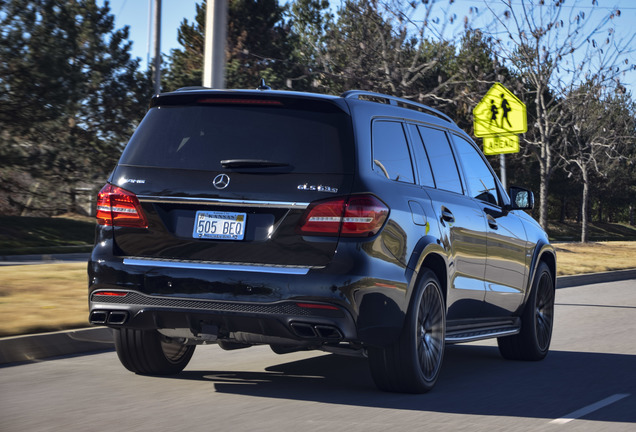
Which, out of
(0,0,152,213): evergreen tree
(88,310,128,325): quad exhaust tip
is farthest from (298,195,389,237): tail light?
(0,0,152,213): evergreen tree

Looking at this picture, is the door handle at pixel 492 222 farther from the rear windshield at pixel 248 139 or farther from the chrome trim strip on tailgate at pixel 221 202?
the chrome trim strip on tailgate at pixel 221 202

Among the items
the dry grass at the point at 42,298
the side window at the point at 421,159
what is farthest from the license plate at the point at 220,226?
the dry grass at the point at 42,298

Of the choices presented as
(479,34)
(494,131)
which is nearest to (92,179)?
(479,34)

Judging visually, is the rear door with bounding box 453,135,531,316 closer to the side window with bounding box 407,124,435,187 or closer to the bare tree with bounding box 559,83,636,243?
the side window with bounding box 407,124,435,187

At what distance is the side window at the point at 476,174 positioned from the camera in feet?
25.6

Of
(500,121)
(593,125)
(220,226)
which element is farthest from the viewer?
(593,125)

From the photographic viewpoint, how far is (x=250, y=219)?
5.69 m

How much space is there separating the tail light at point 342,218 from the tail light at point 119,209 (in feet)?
3.44

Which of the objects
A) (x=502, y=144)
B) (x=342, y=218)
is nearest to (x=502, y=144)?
(x=502, y=144)

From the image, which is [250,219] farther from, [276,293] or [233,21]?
[233,21]

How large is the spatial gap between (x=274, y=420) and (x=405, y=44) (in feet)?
65.8

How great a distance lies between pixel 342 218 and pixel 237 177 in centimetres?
69

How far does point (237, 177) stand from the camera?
575cm

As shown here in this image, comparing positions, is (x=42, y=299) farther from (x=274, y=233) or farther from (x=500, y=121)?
(x=500, y=121)
